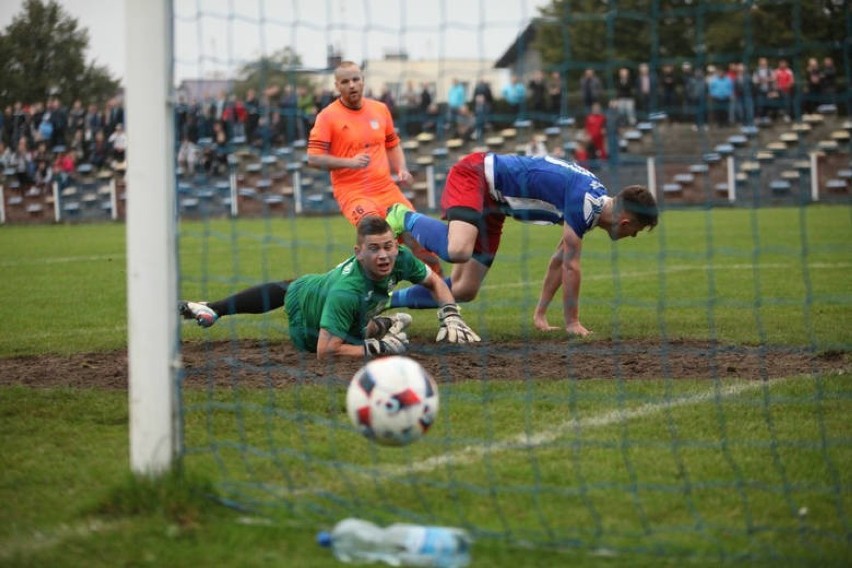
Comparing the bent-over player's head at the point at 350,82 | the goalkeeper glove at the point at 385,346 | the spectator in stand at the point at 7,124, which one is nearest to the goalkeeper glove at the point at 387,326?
the goalkeeper glove at the point at 385,346

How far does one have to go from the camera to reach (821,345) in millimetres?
7727

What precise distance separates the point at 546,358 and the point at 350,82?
3.03 m

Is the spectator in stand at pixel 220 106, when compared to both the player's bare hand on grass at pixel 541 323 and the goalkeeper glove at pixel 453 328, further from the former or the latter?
the player's bare hand on grass at pixel 541 323

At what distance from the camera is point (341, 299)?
705cm

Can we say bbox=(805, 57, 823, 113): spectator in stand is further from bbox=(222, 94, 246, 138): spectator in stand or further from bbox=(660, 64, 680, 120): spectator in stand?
bbox=(222, 94, 246, 138): spectator in stand

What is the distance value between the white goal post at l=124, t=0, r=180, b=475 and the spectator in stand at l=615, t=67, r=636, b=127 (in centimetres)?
577

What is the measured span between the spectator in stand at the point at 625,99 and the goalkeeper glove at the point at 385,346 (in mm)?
3277

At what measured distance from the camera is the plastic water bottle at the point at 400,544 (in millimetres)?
3680

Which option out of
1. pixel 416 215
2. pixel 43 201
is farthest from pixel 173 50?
pixel 43 201

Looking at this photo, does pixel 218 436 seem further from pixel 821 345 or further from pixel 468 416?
pixel 821 345

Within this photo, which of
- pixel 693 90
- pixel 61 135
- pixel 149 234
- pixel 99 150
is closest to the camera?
pixel 149 234

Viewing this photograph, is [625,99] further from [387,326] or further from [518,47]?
[518,47]

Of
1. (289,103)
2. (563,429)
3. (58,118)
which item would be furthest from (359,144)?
(58,118)

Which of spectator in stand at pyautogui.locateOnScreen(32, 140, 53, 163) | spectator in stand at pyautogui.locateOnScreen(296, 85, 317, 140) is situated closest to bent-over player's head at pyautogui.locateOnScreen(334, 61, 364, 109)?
spectator in stand at pyautogui.locateOnScreen(296, 85, 317, 140)
